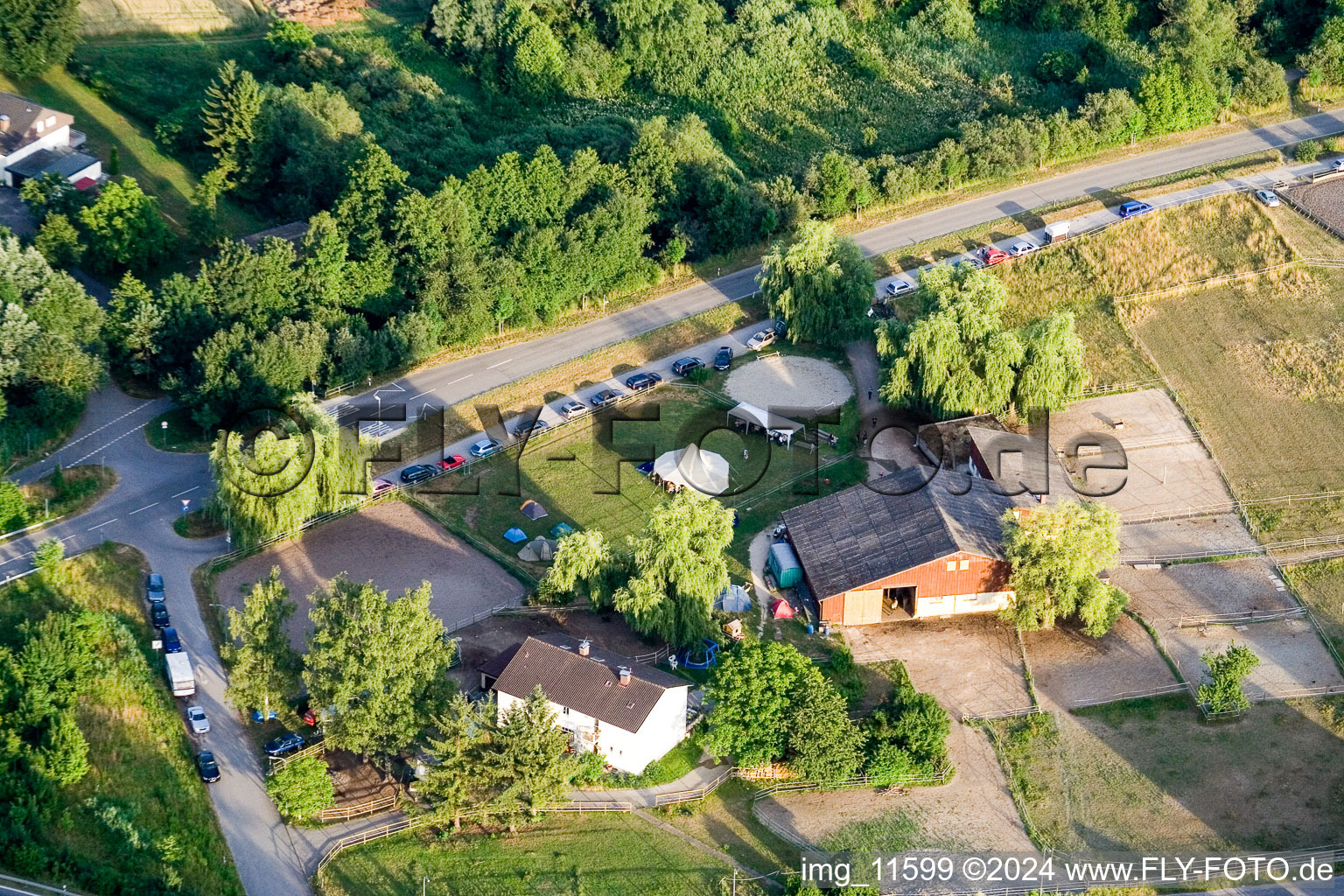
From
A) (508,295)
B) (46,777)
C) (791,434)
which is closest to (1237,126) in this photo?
(791,434)

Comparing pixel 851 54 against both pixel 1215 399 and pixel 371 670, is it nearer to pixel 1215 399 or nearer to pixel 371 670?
pixel 1215 399

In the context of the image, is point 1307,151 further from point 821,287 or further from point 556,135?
point 556,135

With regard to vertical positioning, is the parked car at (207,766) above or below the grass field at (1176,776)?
above

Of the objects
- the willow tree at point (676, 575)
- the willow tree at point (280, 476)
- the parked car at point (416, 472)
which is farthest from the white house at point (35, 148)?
the willow tree at point (676, 575)

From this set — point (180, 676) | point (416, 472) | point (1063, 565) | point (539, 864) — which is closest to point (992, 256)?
point (1063, 565)

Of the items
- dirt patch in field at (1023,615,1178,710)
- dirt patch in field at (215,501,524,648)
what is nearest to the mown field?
dirt patch in field at (1023,615,1178,710)

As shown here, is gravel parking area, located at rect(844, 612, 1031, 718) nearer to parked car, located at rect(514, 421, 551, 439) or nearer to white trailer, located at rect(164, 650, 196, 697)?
parked car, located at rect(514, 421, 551, 439)

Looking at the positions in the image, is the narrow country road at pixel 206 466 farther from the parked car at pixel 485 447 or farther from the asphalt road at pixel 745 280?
the parked car at pixel 485 447
